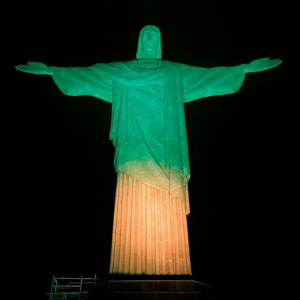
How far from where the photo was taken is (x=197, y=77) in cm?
578

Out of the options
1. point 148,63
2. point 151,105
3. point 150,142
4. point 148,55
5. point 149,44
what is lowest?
point 150,142

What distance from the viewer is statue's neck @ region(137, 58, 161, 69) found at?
5676 millimetres

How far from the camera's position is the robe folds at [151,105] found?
15.3ft

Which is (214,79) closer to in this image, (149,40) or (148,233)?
(149,40)

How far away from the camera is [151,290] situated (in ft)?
11.7

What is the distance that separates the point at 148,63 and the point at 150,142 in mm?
1739

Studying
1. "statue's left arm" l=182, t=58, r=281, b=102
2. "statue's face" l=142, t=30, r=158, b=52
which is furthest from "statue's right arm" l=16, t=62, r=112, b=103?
"statue's left arm" l=182, t=58, r=281, b=102

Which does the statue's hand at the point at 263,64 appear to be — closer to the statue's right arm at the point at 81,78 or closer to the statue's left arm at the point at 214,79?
the statue's left arm at the point at 214,79

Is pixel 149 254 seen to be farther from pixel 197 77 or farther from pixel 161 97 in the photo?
pixel 197 77

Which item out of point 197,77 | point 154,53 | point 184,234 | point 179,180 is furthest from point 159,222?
point 154,53

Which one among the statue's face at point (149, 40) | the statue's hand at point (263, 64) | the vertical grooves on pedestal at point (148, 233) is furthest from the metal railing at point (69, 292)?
the statue's hand at point (263, 64)

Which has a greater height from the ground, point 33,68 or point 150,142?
point 33,68

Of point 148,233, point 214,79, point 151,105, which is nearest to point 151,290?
point 148,233

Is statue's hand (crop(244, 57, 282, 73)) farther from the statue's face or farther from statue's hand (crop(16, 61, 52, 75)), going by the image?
statue's hand (crop(16, 61, 52, 75))
